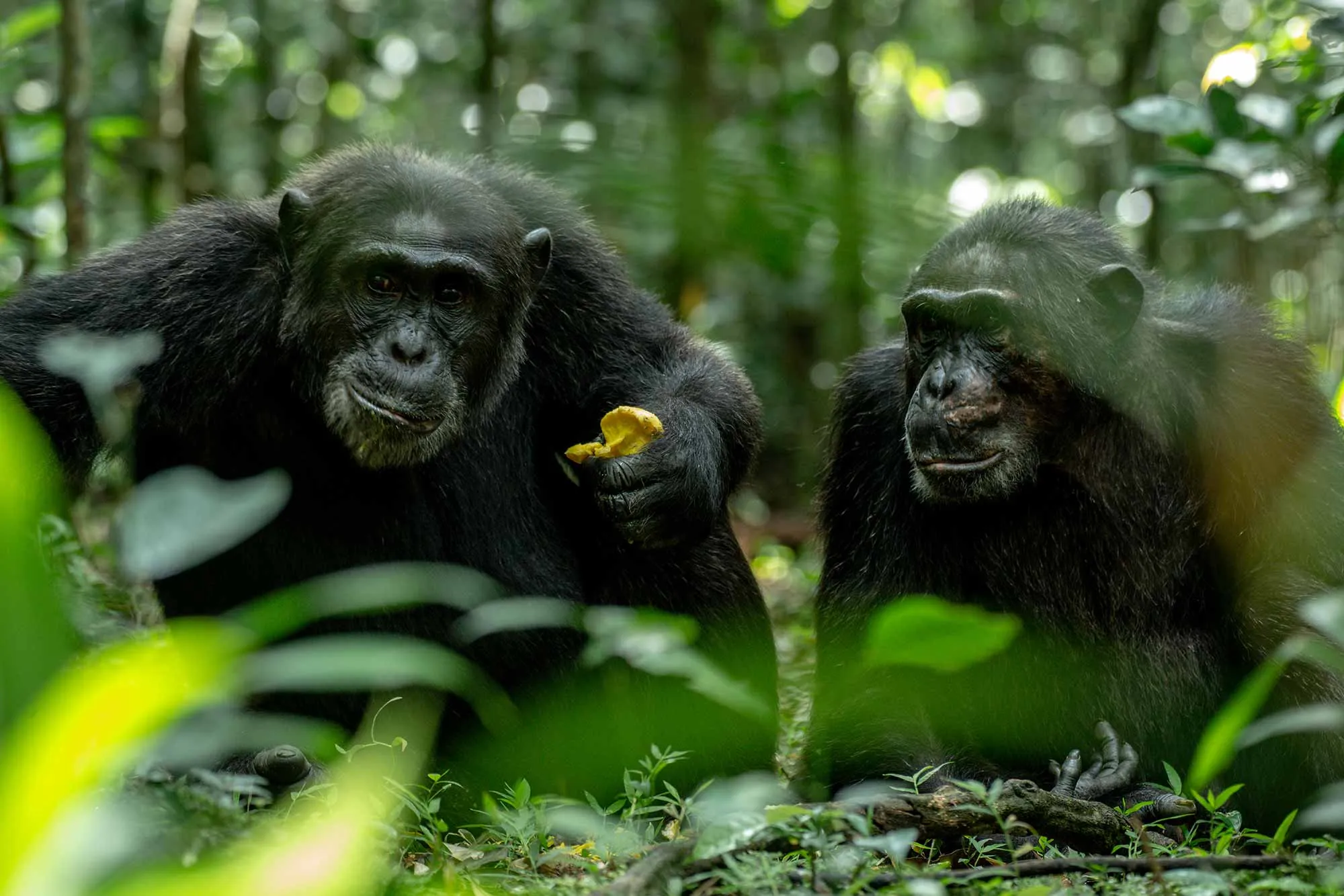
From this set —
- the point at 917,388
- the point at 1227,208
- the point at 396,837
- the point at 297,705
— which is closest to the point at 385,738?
the point at 297,705

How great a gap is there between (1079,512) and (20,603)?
433 centimetres

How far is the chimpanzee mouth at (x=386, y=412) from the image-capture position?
18.5 feet

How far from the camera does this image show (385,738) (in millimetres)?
5668

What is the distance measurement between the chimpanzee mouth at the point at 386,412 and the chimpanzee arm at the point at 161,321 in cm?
55

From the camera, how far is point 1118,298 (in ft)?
19.5

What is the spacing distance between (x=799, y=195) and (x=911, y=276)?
897mm

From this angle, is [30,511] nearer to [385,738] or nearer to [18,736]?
[18,736]

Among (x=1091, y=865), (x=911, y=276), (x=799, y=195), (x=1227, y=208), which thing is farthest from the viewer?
(x=1227, y=208)

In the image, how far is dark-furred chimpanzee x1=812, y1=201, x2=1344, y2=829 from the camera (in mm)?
5742

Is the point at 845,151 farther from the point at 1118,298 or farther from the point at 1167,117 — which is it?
the point at 1118,298

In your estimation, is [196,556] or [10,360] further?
[10,360]

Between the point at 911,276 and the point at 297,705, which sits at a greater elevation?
the point at 911,276

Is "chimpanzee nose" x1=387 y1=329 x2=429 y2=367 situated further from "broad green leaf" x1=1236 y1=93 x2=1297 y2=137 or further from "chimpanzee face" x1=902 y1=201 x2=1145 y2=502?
"broad green leaf" x1=1236 y1=93 x2=1297 y2=137

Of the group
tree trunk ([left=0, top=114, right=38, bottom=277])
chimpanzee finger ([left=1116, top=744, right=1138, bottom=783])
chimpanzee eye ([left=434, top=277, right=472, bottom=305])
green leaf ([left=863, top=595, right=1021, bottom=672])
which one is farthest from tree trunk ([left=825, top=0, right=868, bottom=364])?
green leaf ([left=863, top=595, right=1021, bottom=672])
